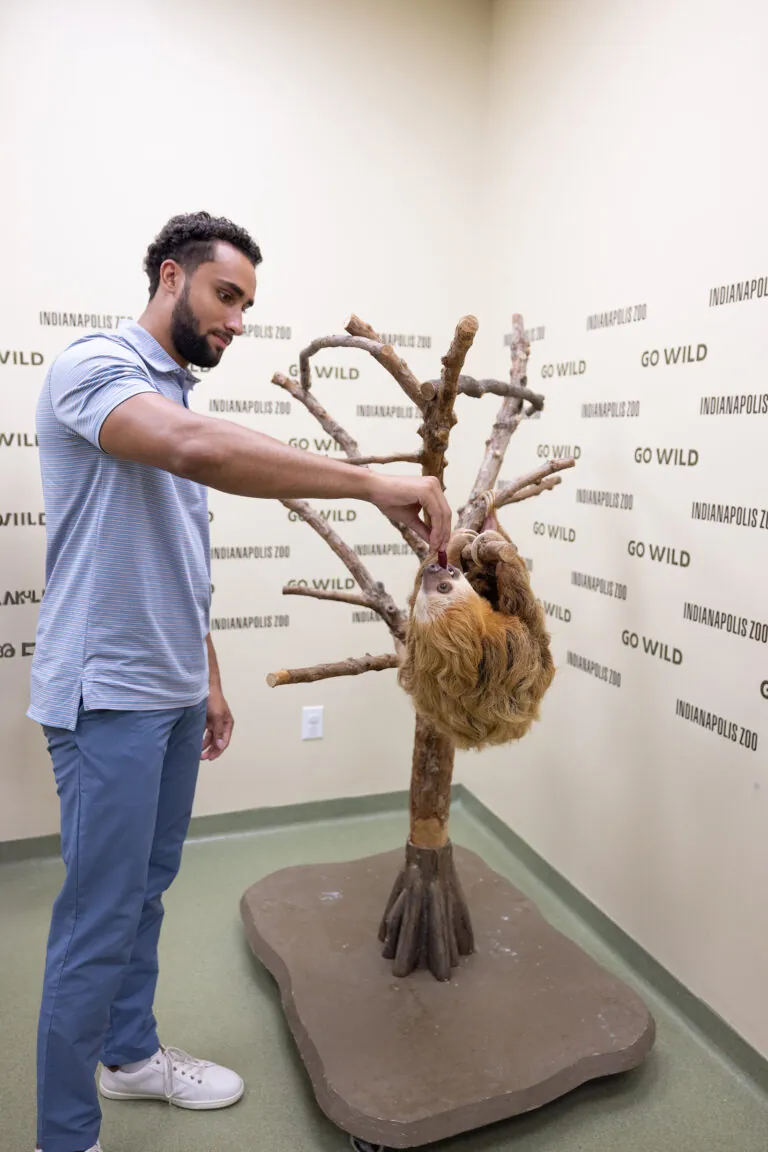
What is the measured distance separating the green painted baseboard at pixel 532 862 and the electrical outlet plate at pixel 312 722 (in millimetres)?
233

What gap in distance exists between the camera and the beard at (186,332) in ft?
4.53

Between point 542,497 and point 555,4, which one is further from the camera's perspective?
point 542,497

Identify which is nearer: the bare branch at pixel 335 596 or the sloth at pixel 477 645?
the sloth at pixel 477 645

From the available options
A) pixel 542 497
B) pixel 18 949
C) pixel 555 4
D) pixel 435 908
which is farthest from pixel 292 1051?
pixel 555 4

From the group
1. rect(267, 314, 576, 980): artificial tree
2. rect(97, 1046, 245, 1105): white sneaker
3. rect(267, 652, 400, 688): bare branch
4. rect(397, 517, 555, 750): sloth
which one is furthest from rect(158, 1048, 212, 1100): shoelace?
rect(397, 517, 555, 750): sloth

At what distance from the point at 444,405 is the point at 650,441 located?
0.74 metres

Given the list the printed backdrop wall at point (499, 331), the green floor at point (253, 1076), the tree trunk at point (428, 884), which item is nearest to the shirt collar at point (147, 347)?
the tree trunk at point (428, 884)

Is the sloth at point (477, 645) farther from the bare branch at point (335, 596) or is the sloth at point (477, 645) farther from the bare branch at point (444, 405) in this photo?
the bare branch at point (335, 596)

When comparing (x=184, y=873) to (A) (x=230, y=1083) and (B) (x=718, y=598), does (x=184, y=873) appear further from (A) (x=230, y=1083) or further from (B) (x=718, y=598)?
(B) (x=718, y=598)

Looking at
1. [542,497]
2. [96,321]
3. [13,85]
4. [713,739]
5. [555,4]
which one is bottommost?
[713,739]

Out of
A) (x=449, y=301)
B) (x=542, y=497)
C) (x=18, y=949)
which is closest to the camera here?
(x=18, y=949)

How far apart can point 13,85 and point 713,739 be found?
2312 millimetres

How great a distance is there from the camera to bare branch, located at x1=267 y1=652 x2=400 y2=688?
1604mm

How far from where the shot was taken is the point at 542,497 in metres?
2.38
